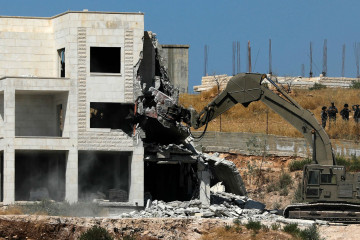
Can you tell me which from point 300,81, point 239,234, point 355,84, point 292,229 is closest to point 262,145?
point 239,234

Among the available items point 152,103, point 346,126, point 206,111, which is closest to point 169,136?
point 152,103

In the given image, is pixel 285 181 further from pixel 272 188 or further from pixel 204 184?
pixel 204 184

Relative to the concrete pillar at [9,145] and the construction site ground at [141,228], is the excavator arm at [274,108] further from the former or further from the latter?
the concrete pillar at [9,145]

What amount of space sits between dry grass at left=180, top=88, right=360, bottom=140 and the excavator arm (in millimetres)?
20748

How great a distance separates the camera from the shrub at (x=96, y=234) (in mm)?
39750

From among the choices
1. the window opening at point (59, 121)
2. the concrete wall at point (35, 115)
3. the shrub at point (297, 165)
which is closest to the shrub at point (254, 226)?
the window opening at point (59, 121)

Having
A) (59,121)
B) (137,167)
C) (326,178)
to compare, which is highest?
(59,121)

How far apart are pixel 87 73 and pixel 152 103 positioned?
3288 mm

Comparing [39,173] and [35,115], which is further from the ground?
[35,115]

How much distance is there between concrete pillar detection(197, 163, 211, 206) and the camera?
4856 cm

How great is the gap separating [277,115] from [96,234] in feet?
132

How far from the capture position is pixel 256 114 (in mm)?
80688

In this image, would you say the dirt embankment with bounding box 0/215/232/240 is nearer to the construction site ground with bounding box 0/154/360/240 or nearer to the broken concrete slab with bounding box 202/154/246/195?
the construction site ground with bounding box 0/154/360/240

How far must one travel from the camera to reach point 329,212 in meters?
41.8
